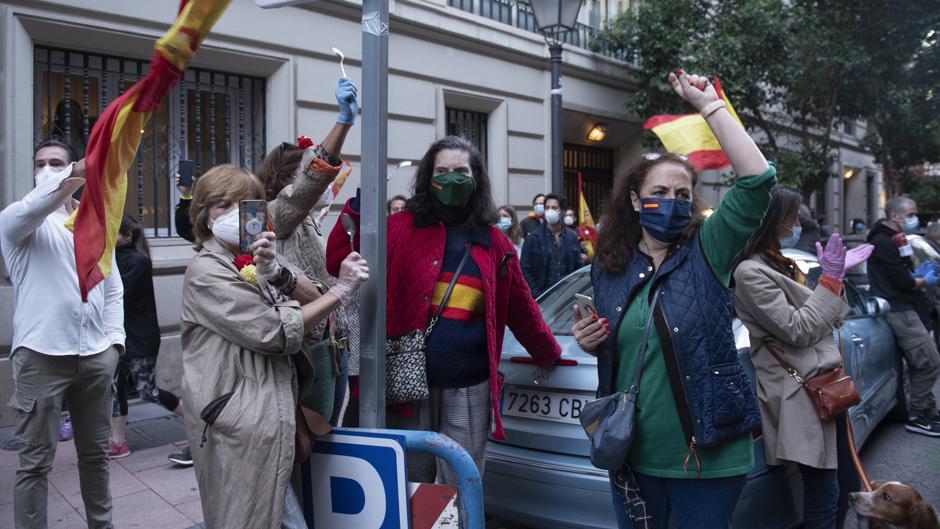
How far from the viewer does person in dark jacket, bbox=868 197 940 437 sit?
659 cm

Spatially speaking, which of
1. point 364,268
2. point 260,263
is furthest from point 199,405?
point 364,268

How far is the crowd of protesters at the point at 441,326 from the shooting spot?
94.8 inches

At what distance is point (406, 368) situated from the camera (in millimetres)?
3035

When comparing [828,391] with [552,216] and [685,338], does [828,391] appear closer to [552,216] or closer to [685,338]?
[685,338]

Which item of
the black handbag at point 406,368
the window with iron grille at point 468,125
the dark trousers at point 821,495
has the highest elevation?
the window with iron grille at point 468,125

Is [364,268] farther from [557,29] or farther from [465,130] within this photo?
[465,130]

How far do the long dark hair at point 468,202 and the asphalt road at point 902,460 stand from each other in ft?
6.82

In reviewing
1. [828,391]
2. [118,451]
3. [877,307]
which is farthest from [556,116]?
[828,391]

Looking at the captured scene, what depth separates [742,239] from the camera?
2412 millimetres

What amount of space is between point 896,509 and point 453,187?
2.32 metres

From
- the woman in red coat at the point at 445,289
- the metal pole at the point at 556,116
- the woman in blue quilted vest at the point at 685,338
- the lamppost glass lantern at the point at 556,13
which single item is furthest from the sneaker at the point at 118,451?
the lamppost glass lantern at the point at 556,13

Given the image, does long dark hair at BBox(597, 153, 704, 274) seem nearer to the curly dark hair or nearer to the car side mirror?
the curly dark hair

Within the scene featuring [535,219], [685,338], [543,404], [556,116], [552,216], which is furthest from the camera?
[535,219]

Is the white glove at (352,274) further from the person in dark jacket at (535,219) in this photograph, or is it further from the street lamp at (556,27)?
the street lamp at (556,27)
